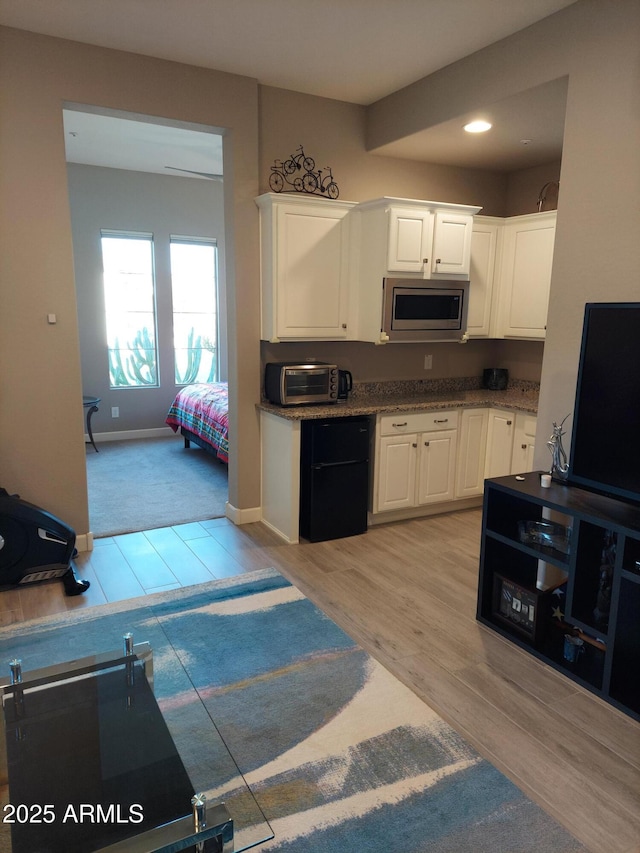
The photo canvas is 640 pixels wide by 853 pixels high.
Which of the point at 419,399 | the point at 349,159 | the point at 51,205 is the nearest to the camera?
the point at 51,205

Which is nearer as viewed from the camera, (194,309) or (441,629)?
(441,629)

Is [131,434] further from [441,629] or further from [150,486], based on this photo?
[441,629]

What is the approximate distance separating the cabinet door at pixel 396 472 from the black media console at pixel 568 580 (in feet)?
4.18

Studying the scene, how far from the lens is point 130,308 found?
693 centimetres

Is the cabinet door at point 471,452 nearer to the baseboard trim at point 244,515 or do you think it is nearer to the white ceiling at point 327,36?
the baseboard trim at point 244,515

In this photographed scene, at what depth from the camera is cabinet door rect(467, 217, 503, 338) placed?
4.56 m

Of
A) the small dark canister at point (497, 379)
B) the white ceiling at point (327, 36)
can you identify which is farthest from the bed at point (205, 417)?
the white ceiling at point (327, 36)

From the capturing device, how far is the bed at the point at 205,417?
5262 mm

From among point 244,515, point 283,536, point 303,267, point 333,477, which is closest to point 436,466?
point 333,477

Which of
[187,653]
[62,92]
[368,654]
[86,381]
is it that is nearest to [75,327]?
[62,92]

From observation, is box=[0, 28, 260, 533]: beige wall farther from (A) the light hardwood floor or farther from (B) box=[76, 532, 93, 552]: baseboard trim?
(A) the light hardwood floor

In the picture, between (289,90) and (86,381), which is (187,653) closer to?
(289,90)

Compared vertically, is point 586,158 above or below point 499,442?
above

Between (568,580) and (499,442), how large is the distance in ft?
6.68
